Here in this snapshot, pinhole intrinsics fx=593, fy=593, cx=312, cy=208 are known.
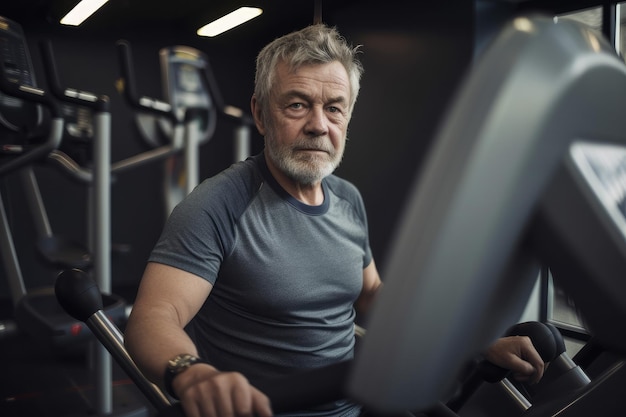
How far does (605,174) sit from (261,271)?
0.93 m

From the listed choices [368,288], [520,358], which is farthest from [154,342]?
[368,288]

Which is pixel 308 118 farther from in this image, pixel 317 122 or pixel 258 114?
pixel 258 114

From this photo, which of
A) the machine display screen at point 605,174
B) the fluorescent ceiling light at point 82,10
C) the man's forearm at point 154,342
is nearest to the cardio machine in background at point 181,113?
the fluorescent ceiling light at point 82,10

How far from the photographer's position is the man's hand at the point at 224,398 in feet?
2.02

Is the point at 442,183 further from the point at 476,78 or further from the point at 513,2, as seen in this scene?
the point at 513,2

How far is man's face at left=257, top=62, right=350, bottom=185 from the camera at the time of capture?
4.49ft

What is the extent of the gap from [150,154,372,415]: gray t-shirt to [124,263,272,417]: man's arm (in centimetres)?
4

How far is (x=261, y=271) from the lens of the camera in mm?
1294

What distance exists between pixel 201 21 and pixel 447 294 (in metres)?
1.84

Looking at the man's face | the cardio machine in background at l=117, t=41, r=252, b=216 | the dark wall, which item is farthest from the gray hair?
the cardio machine in background at l=117, t=41, r=252, b=216

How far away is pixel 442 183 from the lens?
1.26ft

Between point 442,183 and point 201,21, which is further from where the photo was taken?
point 201,21

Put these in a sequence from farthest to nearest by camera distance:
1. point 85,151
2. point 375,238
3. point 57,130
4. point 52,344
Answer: point 375,238 < point 85,151 < point 57,130 < point 52,344

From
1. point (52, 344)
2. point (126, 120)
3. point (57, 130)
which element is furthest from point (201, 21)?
point (126, 120)
